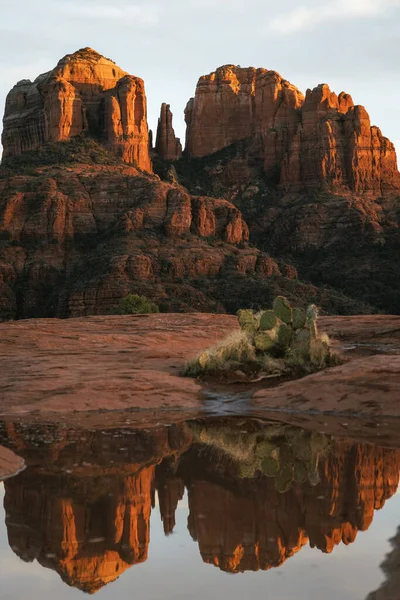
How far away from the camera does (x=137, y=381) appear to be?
1839cm

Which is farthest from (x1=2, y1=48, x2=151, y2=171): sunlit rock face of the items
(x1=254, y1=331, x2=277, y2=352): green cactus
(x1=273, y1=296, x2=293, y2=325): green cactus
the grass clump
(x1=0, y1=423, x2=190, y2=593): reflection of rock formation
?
(x1=0, y1=423, x2=190, y2=593): reflection of rock formation

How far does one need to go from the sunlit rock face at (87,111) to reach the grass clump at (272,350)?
9678cm

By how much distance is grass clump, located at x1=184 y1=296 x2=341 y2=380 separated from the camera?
19750 millimetres

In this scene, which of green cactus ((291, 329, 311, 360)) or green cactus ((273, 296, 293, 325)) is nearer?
green cactus ((291, 329, 311, 360))

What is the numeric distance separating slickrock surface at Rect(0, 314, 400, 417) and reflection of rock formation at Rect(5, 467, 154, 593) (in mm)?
5959

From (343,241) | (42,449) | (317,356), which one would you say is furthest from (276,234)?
(42,449)

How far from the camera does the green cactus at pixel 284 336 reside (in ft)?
67.2

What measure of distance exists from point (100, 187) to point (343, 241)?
3428 cm

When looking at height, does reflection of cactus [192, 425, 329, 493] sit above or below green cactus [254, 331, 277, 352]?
below

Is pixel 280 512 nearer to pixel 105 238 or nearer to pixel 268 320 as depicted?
pixel 268 320

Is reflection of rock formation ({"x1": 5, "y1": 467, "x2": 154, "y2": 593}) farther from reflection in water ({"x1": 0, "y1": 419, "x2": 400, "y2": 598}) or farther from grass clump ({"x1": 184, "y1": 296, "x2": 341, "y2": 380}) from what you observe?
grass clump ({"x1": 184, "y1": 296, "x2": 341, "y2": 380})

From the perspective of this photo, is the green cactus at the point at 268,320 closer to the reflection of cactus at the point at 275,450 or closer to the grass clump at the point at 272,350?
the grass clump at the point at 272,350

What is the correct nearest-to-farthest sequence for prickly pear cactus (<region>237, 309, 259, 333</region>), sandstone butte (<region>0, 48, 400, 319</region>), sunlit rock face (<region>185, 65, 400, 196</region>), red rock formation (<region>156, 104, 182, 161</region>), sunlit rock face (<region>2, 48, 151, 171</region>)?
prickly pear cactus (<region>237, 309, 259, 333</region>) → sandstone butte (<region>0, 48, 400, 319</region>) → sunlit rock face (<region>2, 48, 151, 171</region>) → sunlit rock face (<region>185, 65, 400, 196</region>) → red rock formation (<region>156, 104, 182, 161</region>)

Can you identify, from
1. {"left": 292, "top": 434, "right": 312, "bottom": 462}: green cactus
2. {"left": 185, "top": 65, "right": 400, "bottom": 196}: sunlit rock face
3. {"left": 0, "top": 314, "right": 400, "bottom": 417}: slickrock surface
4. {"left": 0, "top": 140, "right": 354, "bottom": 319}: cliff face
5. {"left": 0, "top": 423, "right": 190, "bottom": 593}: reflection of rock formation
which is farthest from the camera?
{"left": 185, "top": 65, "right": 400, "bottom": 196}: sunlit rock face
